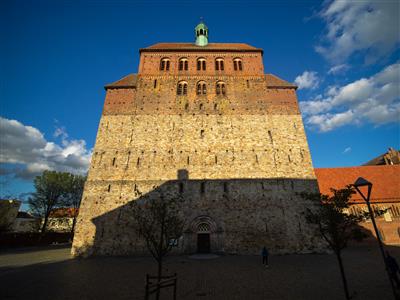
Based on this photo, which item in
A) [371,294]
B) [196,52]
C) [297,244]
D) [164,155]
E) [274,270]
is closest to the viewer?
[371,294]

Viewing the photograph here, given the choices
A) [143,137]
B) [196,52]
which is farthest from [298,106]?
[143,137]

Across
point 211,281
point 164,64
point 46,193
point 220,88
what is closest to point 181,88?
point 164,64

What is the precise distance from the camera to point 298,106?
2208 centimetres

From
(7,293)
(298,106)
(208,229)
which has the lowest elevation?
(7,293)

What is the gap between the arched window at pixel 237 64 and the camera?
966 inches

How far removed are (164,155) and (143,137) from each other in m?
2.94

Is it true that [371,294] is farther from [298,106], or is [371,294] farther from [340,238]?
[298,106]

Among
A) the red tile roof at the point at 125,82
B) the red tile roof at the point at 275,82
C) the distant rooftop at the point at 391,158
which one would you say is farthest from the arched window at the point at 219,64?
the distant rooftop at the point at 391,158

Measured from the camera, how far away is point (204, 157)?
64.4 ft

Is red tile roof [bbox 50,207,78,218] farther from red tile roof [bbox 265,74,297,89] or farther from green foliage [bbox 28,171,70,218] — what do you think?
red tile roof [bbox 265,74,297,89]

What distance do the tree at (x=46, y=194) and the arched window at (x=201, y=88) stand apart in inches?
1113

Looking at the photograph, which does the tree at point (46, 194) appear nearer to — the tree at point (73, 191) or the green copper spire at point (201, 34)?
the tree at point (73, 191)

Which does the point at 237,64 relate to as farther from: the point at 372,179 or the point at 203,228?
the point at 372,179

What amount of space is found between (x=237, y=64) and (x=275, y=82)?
506cm
